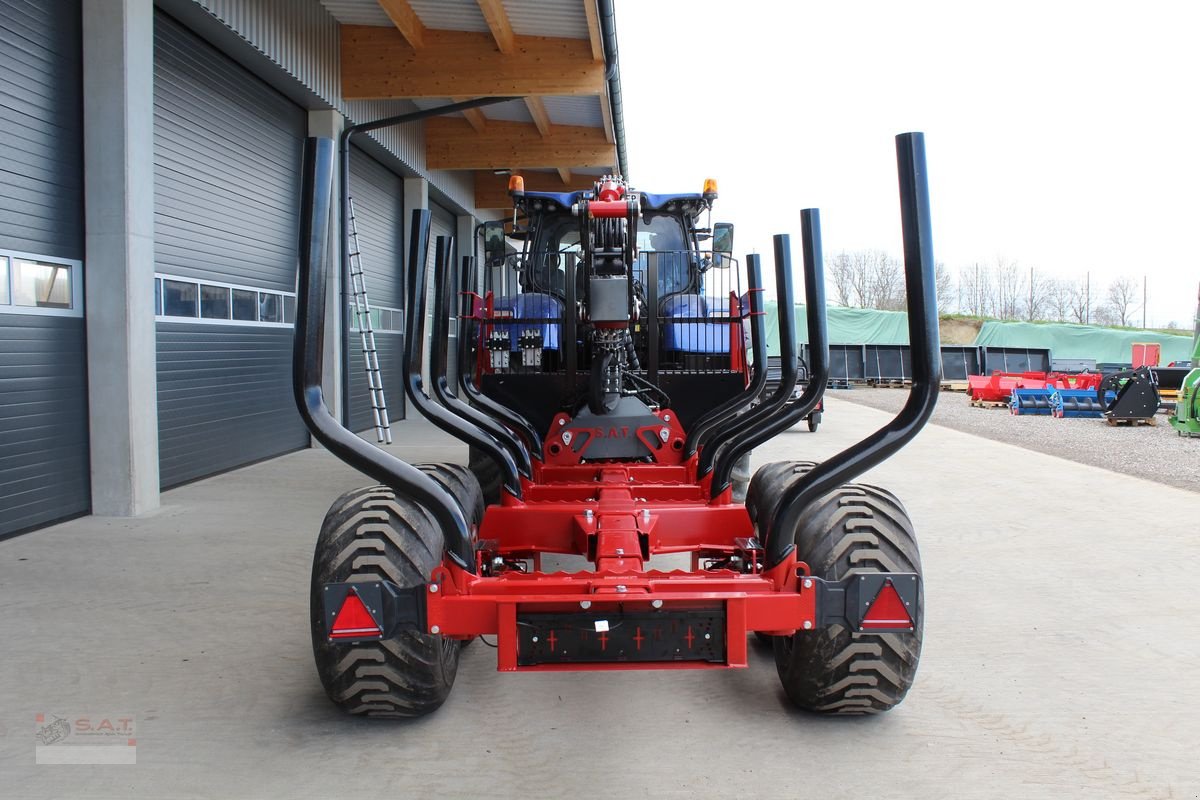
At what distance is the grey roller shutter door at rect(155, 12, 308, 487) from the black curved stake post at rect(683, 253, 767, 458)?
552 cm

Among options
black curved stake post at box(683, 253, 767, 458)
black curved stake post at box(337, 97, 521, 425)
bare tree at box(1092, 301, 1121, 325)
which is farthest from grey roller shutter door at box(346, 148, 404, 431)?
bare tree at box(1092, 301, 1121, 325)

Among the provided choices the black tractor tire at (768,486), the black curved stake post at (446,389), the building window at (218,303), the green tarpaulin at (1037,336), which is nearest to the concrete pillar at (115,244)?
the building window at (218,303)

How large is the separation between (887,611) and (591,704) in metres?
1.31

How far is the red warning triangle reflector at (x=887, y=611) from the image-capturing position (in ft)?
10.1

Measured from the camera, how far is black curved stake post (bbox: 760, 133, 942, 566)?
302 cm

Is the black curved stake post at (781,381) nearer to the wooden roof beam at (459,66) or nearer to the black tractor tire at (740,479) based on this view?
the black tractor tire at (740,479)

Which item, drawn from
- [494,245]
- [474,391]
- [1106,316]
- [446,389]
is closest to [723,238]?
[494,245]

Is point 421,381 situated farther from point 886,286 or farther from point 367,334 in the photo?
point 886,286

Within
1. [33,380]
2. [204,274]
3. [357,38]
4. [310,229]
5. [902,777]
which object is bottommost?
[902,777]

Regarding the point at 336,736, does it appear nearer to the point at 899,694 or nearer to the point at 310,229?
the point at 310,229

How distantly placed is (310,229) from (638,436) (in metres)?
2.99

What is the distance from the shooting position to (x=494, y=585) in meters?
3.15

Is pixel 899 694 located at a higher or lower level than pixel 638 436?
lower

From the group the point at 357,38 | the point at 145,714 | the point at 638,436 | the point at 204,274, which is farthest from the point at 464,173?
the point at 145,714
